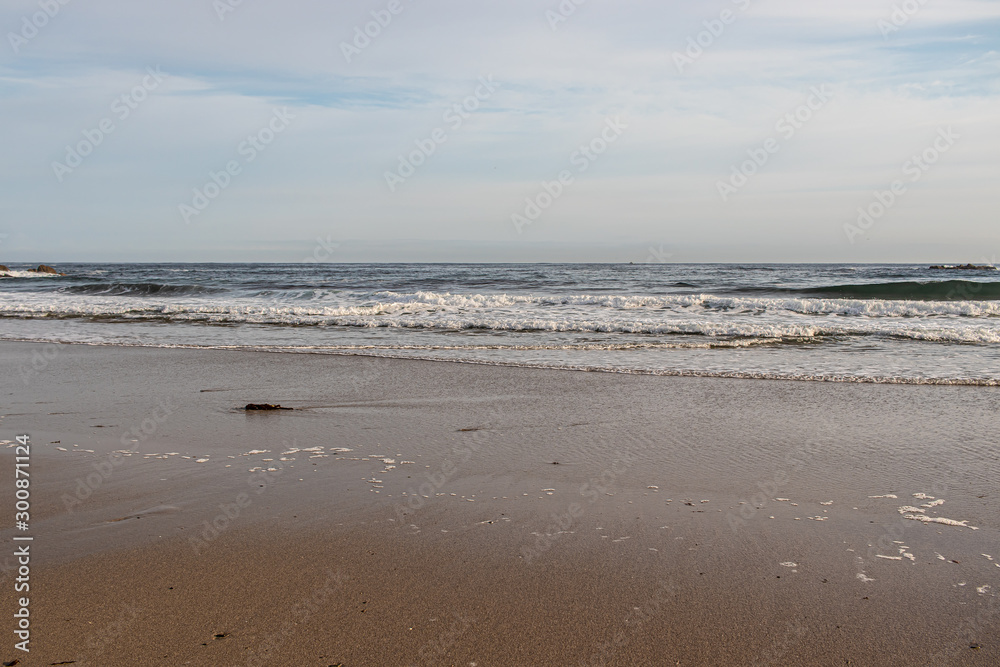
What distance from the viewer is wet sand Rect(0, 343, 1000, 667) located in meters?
2.28

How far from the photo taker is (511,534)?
3.14 metres

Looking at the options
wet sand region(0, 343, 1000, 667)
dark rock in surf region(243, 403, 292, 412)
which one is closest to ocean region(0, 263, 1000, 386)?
wet sand region(0, 343, 1000, 667)

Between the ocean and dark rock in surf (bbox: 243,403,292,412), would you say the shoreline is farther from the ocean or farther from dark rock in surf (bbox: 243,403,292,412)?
dark rock in surf (bbox: 243,403,292,412)

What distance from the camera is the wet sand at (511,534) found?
2.28 m

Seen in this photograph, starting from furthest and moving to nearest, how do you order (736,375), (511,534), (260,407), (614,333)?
1. (614,333)
2. (736,375)
3. (260,407)
4. (511,534)

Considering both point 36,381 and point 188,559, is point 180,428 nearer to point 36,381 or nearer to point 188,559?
point 188,559

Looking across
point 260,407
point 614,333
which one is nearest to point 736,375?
point 614,333

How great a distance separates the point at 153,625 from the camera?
234cm

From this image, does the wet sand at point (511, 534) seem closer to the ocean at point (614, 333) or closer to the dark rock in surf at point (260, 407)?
the dark rock in surf at point (260, 407)

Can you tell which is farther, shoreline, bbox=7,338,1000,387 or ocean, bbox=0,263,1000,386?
ocean, bbox=0,263,1000,386

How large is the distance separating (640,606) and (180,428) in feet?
13.7

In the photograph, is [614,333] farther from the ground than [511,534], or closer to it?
farther from the ground

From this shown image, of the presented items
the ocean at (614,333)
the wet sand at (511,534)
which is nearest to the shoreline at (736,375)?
the ocean at (614,333)

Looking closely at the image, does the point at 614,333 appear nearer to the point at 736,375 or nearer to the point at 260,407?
the point at 736,375
